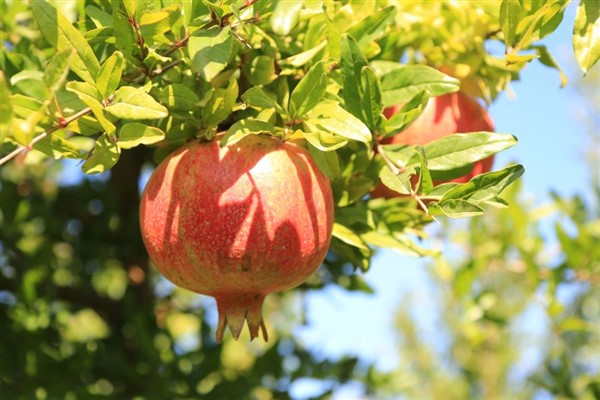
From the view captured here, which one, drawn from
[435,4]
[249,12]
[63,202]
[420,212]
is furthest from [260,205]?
[63,202]

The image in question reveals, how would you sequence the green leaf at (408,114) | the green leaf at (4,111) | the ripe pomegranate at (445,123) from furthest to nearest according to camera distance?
the ripe pomegranate at (445,123)
the green leaf at (408,114)
the green leaf at (4,111)

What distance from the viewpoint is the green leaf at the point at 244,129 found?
2.40 feet

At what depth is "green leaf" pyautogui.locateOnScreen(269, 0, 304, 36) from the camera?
65cm

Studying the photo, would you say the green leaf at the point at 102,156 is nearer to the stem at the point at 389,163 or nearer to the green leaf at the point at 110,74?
the green leaf at the point at 110,74

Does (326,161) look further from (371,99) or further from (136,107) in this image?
(136,107)

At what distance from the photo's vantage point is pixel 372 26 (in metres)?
0.87

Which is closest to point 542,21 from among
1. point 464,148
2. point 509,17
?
point 509,17

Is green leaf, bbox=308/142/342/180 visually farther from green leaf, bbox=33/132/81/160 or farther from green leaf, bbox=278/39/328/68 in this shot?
green leaf, bbox=33/132/81/160

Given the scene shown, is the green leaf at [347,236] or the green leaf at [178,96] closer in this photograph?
the green leaf at [178,96]

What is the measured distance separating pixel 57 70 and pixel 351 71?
0.30 meters

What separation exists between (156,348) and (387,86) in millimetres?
928

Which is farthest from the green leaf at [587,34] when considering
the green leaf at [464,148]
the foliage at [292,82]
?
the green leaf at [464,148]

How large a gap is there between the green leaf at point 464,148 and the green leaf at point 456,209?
0.11 meters

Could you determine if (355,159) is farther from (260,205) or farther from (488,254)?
(488,254)
